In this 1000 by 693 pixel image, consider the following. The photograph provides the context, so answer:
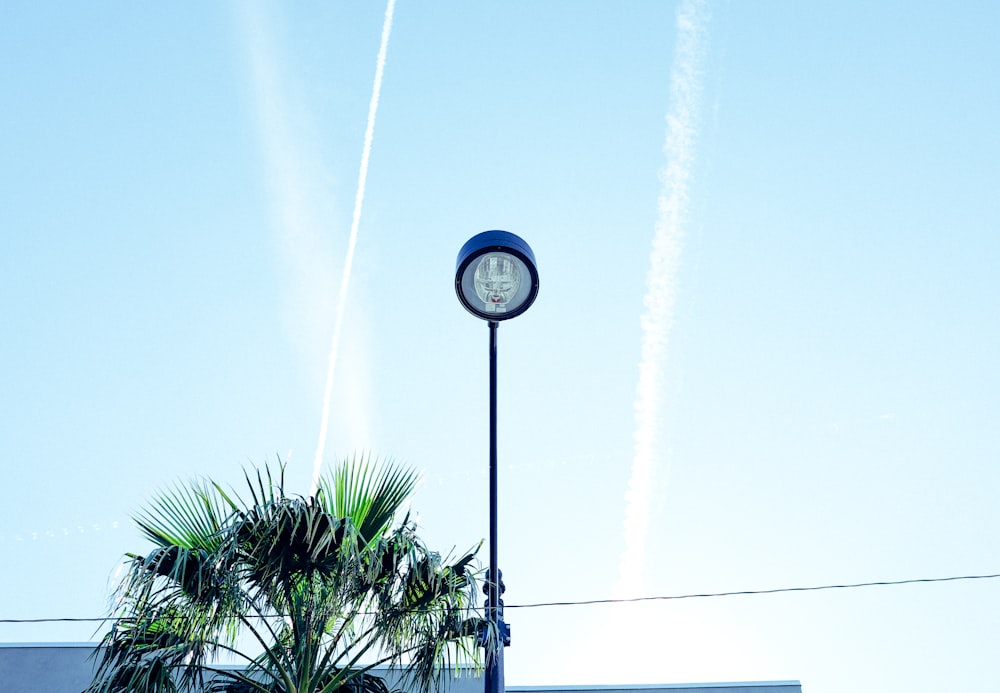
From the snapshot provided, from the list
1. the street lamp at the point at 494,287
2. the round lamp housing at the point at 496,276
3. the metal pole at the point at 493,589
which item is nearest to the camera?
the metal pole at the point at 493,589

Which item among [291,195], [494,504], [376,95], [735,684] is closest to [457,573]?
[494,504]

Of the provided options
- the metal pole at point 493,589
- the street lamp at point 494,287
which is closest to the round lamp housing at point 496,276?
the street lamp at point 494,287

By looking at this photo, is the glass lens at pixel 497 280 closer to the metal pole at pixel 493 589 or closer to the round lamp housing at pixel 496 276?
the round lamp housing at pixel 496 276

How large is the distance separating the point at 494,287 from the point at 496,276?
0.29ft

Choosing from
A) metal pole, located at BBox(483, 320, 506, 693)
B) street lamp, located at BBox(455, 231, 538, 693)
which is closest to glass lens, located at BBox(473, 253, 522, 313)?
street lamp, located at BBox(455, 231, 538, 693)

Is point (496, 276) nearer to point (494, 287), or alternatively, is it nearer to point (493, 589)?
point (494, 287)

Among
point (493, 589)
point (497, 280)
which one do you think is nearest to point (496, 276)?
point (497, 280)

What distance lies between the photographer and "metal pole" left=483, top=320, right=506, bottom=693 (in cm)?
676

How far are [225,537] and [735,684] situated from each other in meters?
7.78

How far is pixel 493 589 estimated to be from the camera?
7184 mm

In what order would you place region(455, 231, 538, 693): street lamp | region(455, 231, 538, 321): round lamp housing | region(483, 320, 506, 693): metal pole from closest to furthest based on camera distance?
1. region(483, 320, 506, 693): metal pole
2. region(455, 231, 538, 693): street lamp
3. region(455, 231, 538, 321): round lamp housing

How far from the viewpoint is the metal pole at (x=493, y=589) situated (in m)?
6.76

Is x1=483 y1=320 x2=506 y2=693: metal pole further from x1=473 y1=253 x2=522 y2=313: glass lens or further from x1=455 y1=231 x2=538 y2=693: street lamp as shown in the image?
x1=473 y1=253 x2=522 y2=313: glass lens

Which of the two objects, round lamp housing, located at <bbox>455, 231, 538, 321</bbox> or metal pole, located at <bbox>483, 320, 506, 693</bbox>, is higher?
round lamp housing, located at <bbox>455, 231, 538, 321</bbox>
